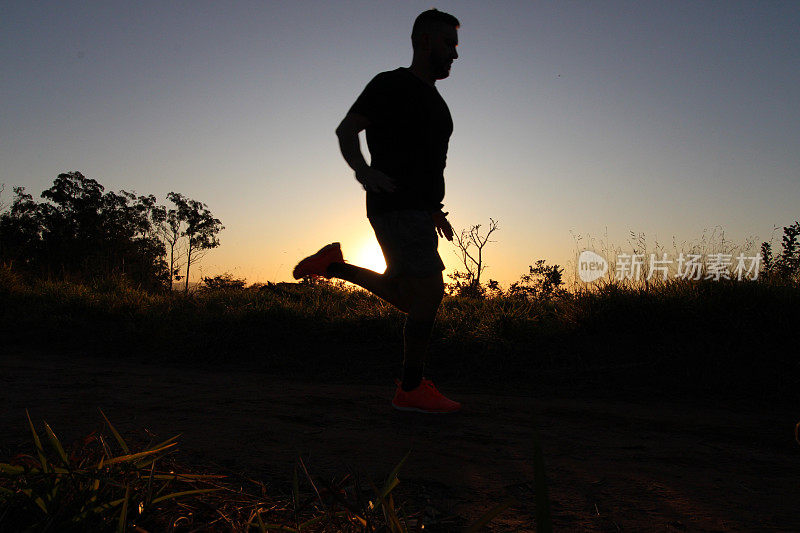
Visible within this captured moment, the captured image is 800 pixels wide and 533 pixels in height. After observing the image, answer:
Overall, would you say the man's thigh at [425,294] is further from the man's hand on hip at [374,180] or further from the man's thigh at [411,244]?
the man's hand on hip at [374,180]

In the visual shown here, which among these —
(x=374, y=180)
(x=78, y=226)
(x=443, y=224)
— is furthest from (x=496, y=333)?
(x=78, y=226)

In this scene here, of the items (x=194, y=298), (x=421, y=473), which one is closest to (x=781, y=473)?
(x=421, y=473)

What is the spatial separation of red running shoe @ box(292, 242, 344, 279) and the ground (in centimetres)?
68

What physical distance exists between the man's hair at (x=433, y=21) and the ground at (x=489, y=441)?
197 centimetres

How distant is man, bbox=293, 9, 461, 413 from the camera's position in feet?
8.81

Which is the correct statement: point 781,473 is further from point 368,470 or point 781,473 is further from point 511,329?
point 511,329

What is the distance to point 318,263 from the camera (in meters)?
3.09

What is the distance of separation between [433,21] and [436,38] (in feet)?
0.31

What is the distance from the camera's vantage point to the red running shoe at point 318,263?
308 centimetres

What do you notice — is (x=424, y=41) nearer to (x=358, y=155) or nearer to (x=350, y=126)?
(x=350, y=126)

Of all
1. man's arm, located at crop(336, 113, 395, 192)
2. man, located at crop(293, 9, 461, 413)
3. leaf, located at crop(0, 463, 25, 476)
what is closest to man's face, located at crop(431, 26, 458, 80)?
man, located at crop(293, 9, 461, 413)

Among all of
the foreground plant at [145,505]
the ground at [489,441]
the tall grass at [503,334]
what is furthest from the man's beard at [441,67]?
the foreground plant at [145,505]

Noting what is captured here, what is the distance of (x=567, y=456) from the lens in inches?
75.2

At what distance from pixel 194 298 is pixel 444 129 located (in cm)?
484
